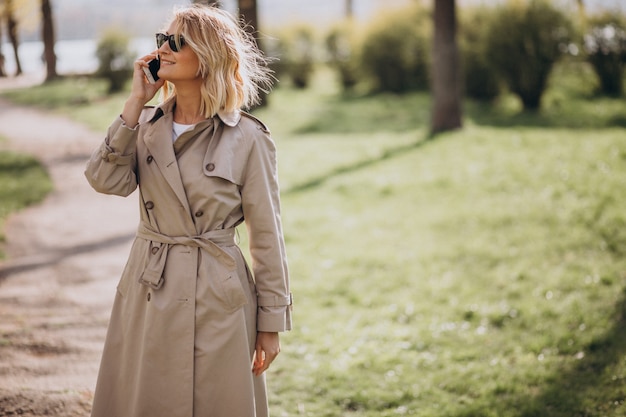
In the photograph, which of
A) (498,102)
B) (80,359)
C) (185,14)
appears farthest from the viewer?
(498,102)

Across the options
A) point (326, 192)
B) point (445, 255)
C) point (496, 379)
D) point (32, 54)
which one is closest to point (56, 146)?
point (326, 192)

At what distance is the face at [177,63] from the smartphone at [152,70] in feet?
0.12

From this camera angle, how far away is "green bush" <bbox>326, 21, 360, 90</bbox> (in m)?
21.7

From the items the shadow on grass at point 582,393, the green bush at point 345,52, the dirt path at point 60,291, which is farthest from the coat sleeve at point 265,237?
the green bush at point 345,52

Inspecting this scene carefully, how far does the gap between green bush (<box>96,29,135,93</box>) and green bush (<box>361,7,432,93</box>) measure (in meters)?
7.39

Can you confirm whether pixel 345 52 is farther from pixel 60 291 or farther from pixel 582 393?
pixel 582 393

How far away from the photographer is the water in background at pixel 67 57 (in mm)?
20248

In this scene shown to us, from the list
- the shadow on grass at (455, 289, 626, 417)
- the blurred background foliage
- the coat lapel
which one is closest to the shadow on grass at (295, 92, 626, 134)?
the blurred background foliage

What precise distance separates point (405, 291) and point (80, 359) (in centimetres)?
339

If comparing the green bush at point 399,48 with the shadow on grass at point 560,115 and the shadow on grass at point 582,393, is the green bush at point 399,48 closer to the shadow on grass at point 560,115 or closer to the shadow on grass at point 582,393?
the shadow on grass at point 560,115

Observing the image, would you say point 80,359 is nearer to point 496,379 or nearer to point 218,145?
point 218,145

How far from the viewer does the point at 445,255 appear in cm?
744

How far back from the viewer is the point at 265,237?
2590 mm

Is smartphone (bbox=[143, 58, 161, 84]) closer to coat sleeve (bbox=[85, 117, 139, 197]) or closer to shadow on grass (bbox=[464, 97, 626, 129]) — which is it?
coat sleeve (bbox=[85, 117, 139, 197])
